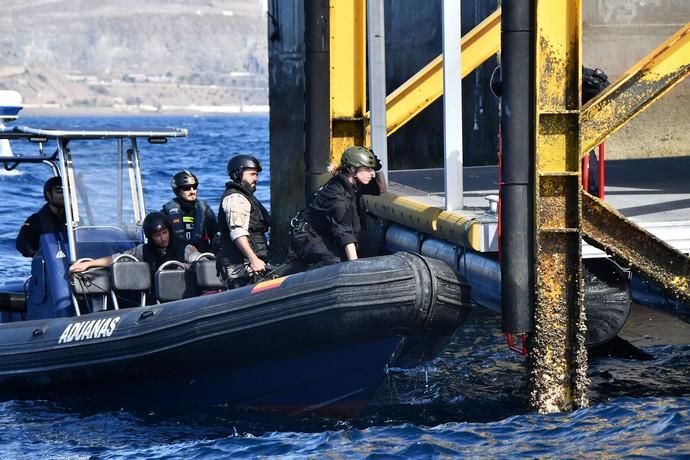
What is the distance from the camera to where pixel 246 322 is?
299 inches

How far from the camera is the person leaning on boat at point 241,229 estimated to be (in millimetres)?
8445

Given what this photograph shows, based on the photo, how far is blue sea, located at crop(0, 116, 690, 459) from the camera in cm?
700

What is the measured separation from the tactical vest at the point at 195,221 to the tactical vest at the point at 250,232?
1.52ft

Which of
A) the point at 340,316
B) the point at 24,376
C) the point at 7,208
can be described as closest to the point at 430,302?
the point at 340,316

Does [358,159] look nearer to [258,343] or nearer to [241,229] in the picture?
[241,229]

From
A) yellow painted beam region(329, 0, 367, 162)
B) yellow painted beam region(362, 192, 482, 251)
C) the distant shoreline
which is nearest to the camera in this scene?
yellow painted beam region(362, 192, 482, 251)

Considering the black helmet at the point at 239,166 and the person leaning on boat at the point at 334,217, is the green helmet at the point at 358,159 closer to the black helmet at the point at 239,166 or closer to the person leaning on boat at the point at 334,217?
the person leaning on boat at the point at 334,217

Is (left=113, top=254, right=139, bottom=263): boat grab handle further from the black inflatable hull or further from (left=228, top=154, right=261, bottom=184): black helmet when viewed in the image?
(left=228, top=154, right=261, bottom=184): black helmet

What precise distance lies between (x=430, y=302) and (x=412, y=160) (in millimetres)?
7099

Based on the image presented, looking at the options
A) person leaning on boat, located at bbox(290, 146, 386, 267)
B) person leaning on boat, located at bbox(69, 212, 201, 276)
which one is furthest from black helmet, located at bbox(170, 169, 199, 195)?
person leaning on boat, located at bbox(290, 146, 386, 267)

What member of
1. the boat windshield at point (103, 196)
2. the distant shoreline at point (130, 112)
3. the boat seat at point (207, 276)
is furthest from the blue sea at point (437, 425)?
the distant shoreline at point (130, 112)

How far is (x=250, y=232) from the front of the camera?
862 centimetres

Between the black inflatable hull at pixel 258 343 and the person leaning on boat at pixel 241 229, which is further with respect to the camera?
the person leaning on boat at pixel 241 229

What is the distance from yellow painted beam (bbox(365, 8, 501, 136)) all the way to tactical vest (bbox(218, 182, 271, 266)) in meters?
2.59
